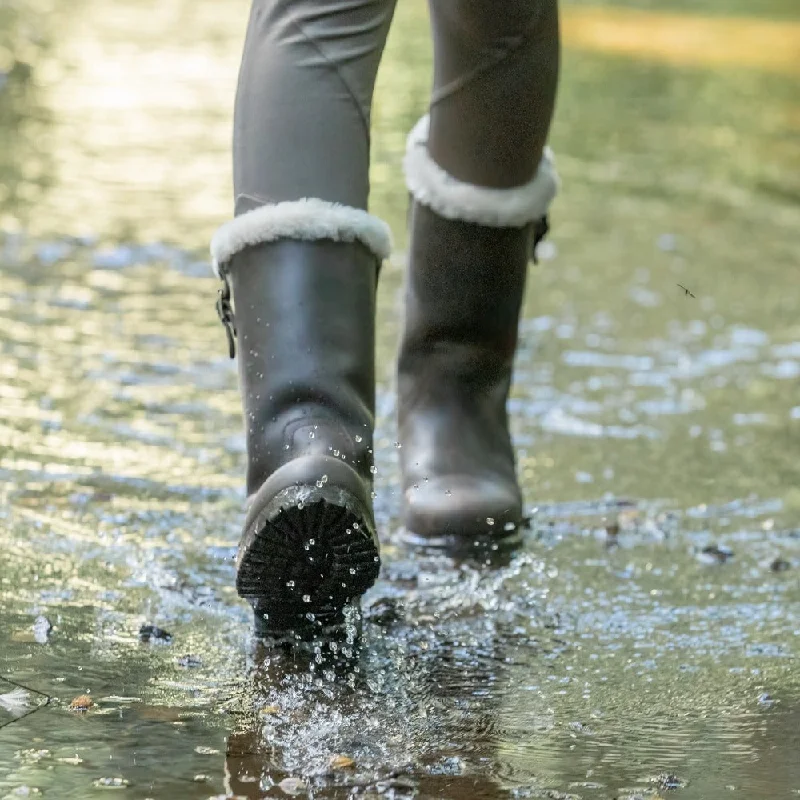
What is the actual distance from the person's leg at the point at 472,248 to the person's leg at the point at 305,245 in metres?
0.25

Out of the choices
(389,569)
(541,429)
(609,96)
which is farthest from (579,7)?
(389,569)

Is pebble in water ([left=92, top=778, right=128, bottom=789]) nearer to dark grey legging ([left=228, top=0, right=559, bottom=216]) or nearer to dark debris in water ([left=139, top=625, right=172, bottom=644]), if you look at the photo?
dark debris in water ([left=139, top=625, right=172, bottom=644])

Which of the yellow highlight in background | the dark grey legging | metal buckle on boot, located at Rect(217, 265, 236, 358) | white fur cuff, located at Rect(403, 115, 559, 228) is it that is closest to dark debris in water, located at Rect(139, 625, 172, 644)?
metal buckle on boot, located at Rect(217, 265, 236, 358)

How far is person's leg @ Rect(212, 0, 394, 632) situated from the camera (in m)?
1.65

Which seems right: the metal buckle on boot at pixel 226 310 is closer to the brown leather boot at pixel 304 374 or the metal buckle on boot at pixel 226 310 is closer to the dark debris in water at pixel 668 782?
the brown leather boot at pixel 304 374

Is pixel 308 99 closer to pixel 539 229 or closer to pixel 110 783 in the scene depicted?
pixel 539 229

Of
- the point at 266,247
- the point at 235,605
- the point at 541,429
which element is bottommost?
the point at 541,429

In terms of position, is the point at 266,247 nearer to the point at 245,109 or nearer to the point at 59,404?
the point at 245,109

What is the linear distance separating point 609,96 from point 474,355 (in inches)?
198

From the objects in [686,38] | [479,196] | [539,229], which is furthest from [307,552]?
[686,38]

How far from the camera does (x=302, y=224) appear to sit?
65.7 inches

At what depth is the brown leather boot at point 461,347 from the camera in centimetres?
211

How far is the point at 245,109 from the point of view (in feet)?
5.69

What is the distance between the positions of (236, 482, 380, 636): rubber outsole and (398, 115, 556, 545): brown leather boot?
53cm
